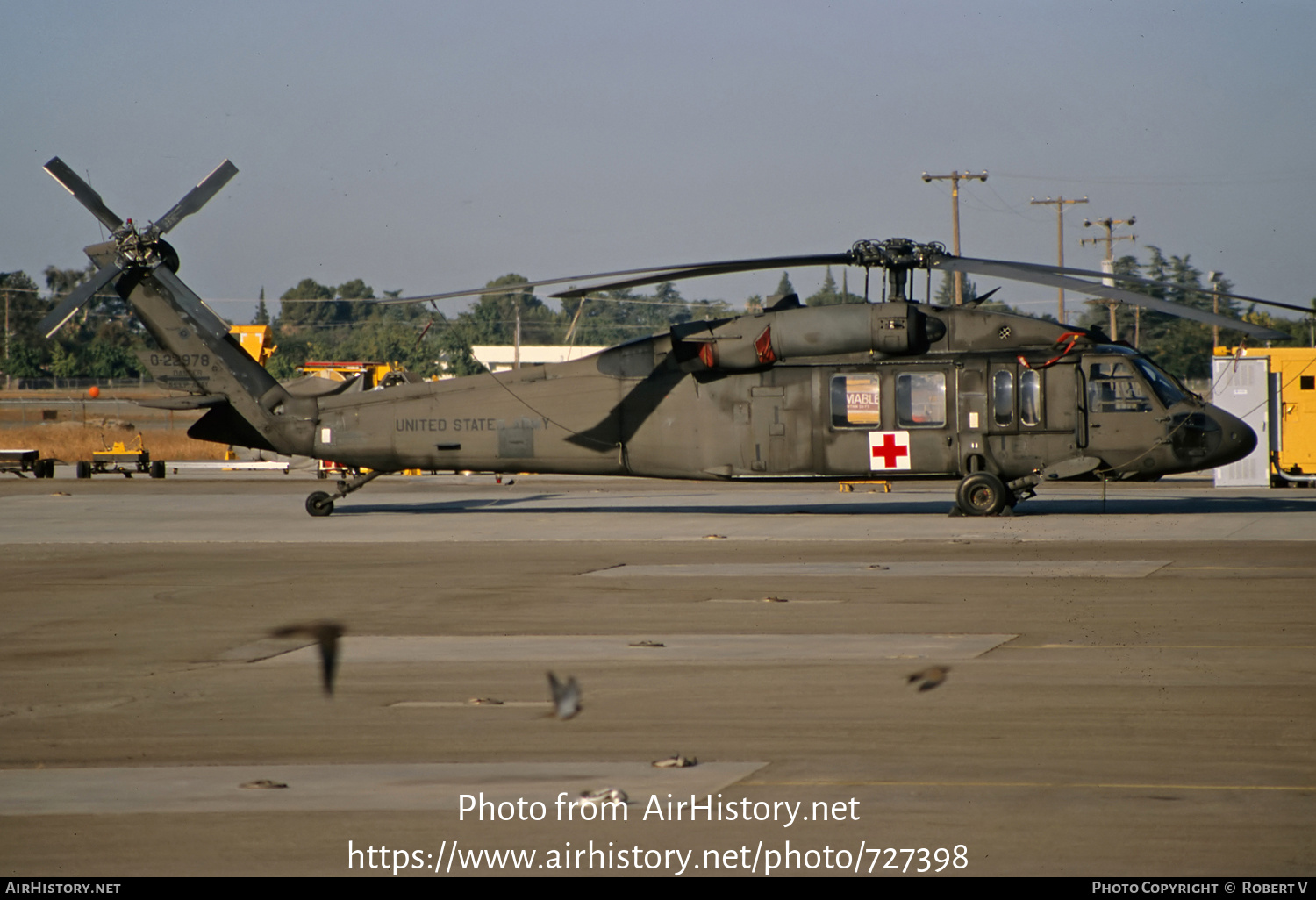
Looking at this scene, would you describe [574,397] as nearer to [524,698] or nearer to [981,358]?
[981,358]

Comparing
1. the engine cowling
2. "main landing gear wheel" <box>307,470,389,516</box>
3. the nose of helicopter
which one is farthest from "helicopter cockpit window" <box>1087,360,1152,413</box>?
"main landing gear wheel" <box>307,470,389,516</box>

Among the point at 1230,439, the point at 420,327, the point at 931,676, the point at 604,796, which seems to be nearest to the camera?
the point at 604,796

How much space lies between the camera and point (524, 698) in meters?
8.18

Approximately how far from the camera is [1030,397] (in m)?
20.0

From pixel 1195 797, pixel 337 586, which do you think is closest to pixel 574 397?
pixel 337 586

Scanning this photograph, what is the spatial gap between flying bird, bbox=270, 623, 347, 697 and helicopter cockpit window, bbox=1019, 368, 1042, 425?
12.7 m

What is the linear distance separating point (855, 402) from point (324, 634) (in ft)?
38.5

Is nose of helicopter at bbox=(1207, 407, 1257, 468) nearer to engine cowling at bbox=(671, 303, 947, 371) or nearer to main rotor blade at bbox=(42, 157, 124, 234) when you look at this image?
engine cowling at bbox=(671, 303, 947, 371)

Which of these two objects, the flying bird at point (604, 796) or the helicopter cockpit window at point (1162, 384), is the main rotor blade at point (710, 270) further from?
the flying bird at point (604, 796)

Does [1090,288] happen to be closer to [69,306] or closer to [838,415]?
[838,415]

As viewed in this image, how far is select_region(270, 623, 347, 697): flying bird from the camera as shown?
958cm

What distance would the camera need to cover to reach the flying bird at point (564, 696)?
7.78 meters

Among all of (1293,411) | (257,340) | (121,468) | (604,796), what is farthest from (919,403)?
(121,468)

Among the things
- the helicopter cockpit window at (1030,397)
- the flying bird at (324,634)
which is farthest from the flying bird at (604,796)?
the helicopter cockpit window at (1030,397)
